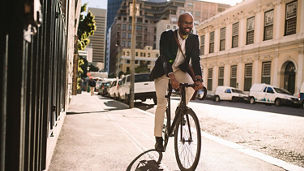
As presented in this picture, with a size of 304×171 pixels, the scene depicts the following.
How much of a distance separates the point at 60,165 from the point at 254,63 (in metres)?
26.8

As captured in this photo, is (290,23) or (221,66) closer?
(290,23)

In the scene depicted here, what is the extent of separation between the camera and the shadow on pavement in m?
3.46

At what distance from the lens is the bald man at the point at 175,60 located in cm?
381

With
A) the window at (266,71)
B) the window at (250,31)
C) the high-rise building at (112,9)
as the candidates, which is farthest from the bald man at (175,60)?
the high-rise building at (112,9)

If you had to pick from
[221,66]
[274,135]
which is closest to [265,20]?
[221,66]

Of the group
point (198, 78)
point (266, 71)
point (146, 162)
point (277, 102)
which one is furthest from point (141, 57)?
point (146, 162)

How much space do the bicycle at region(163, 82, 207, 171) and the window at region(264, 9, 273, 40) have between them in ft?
81.6

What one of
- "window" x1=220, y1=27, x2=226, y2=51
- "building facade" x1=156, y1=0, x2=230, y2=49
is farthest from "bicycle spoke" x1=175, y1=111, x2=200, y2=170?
"building facade" x1=156, y1=0, x2=230, y2=49

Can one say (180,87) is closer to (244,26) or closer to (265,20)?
(265,20)

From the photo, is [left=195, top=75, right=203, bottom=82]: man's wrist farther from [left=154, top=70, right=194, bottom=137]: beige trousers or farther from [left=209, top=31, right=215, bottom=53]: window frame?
[left=209, top=31, right=215, bottom=53]: window frame

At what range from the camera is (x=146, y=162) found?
3717 millimetres

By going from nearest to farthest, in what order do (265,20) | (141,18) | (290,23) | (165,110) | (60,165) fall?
(60,165), (165,110), (290,23), (265,20), (141,18)

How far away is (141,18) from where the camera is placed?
12012cm

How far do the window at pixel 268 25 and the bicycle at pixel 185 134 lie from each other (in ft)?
81.6
